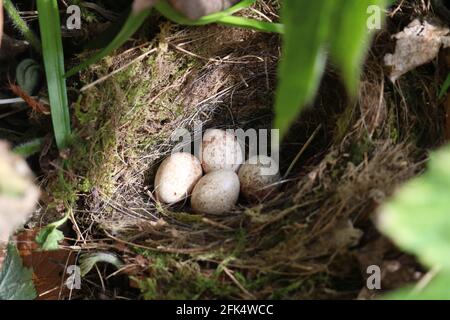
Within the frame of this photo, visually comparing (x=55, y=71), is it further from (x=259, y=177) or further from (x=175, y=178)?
(x=259, y=177)

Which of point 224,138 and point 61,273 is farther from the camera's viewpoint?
point 224,138

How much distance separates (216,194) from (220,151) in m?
0.12

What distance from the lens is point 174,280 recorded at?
35.3 inches

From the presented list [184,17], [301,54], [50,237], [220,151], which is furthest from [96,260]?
[301,54]

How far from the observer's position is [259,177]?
109cm

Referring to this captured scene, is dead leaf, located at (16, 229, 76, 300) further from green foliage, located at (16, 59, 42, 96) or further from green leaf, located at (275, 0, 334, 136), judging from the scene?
green leaf, located at (275, 0, 334, 136)

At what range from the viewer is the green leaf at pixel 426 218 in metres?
0.39

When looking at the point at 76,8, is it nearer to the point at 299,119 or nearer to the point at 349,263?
the point at 299,119

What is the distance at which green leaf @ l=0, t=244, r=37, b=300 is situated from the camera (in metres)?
0.94

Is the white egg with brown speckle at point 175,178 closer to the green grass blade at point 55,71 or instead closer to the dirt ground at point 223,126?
the dirt ground at point 223,126

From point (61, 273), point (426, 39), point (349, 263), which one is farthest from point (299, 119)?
point (61, 273)

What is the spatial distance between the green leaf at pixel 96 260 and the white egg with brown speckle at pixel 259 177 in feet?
0.99

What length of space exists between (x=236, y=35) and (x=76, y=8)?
326mm
